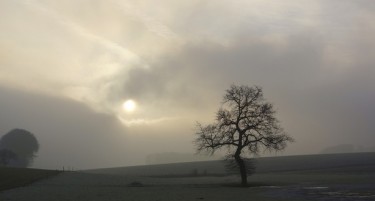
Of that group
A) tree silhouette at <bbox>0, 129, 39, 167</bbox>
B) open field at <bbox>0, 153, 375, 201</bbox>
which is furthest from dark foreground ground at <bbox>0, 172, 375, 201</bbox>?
tree silhouette at <bbox>0, 129, 39, 167</bbox>

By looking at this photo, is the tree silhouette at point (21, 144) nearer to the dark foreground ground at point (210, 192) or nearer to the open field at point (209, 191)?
the open field at point (209, 191)

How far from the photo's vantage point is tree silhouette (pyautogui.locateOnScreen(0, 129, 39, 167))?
572 ft

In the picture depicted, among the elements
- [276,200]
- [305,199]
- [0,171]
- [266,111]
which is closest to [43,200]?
[276,200]

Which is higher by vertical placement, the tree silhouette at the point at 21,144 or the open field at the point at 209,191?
the tree silhouette at the point at 21,144

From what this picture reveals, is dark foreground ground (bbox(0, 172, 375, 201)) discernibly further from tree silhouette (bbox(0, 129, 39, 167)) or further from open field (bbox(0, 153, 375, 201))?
tree silhouette (bbox(0, 129, 39, 167))

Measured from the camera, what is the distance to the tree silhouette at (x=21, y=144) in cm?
17425

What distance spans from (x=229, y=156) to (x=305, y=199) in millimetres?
21921

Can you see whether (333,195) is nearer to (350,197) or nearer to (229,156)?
(350,197)

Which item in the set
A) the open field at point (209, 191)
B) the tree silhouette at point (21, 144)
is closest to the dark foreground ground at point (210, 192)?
the open field at point (209, 191)

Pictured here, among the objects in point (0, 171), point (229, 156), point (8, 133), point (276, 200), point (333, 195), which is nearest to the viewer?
point (276, 200)

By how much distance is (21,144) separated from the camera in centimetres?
17588

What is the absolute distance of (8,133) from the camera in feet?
596

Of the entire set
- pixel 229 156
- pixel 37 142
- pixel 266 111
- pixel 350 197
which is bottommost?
pixel 350 197

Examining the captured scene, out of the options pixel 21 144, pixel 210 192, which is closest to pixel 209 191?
pixel 210 192
